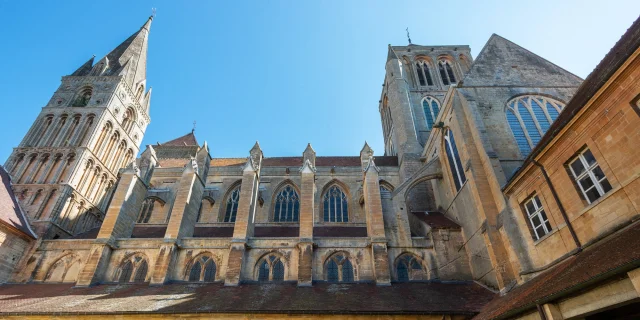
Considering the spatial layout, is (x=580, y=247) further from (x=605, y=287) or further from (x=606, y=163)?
(x=605, y=287)

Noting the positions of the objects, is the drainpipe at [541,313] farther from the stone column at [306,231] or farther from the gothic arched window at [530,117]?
the stone column at [306,231]

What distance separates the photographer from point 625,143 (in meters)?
7.28

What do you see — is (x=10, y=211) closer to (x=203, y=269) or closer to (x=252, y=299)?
(x=203, y=269)

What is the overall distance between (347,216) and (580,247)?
45.6ft

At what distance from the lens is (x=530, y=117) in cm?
1415

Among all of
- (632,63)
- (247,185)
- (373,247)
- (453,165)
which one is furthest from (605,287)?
(247,185)

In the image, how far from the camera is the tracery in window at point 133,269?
14.4 meters

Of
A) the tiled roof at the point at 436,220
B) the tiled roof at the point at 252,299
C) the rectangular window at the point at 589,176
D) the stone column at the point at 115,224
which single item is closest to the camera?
the rectangular window at the point at 589,176

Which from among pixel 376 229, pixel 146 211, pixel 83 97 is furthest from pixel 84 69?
pixel 376 229

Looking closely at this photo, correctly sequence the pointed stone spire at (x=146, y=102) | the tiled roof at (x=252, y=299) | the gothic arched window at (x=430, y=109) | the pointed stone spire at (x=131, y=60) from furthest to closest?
the pointed stone spire at (x=146, y=102) < the gothic arched window at (x=430, y=109) < the pointed stone spire at (x=131, y=60) < the tiled roof at (x=252, y=299)

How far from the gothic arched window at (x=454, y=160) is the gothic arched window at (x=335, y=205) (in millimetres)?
7833

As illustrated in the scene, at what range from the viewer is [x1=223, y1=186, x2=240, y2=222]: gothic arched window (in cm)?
2092

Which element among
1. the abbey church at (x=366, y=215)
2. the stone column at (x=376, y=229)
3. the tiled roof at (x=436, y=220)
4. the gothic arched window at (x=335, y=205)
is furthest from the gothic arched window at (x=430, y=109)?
the stone column at (x=376, y=229)

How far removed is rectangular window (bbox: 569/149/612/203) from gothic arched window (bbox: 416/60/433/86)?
2142 cm
